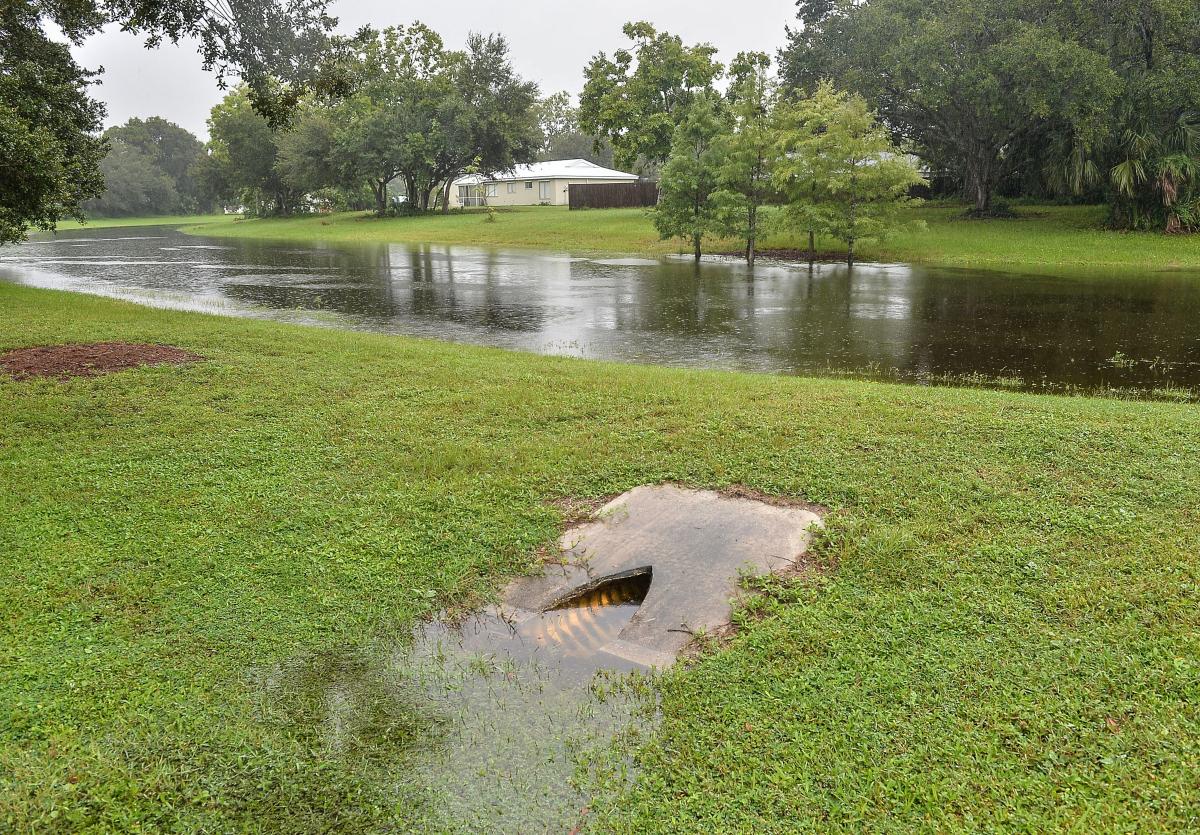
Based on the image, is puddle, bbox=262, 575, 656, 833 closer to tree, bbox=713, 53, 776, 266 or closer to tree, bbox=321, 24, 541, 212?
tree, bbox=713, 53, 776, 266

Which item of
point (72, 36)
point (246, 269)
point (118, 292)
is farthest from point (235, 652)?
point (246, 269)

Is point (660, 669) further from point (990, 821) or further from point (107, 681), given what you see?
point (107, 681)

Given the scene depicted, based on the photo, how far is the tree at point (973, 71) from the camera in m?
25.7

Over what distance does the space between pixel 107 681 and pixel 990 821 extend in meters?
3.44

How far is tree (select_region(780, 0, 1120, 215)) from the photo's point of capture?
25.7 meters

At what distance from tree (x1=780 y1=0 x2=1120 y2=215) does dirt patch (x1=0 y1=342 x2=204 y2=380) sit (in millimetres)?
26751

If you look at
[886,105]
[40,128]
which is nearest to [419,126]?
[886,105]

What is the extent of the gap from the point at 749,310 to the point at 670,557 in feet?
39.8

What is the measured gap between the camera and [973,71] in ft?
89.5

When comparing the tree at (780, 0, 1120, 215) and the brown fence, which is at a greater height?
the tree at (780, 0, 1120, 215)

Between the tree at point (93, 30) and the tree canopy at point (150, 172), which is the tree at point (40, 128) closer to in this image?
the tree at point (93, 30)

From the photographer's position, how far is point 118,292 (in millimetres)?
19047

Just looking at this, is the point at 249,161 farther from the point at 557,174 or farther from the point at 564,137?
the point at 564,137

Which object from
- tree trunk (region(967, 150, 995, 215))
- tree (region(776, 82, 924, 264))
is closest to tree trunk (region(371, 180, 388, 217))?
tree (region(776, 82, 924, 264))
